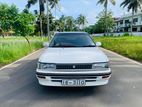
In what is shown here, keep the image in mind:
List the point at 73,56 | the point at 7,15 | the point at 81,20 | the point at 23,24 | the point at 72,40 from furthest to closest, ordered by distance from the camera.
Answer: the point at 81,20, the point at 23,24, the point at 7,15, the point at 72,40, the point at 73,56

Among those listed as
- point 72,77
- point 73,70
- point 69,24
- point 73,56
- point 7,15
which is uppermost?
point 69,24

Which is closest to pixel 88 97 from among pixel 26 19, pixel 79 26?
pixel 26 19

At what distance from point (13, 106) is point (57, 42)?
3.41 meters

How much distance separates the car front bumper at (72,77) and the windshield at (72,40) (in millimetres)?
2057

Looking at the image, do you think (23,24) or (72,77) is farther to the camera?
(23,24)

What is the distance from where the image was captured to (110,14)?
9094 cm

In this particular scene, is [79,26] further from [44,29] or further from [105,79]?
[105,79]

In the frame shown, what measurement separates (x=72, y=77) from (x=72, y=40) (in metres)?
2.51

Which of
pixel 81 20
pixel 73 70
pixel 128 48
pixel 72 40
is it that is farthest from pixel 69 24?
pixel 73 70

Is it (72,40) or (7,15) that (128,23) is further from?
(72,40)

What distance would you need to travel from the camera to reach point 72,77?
648 cm

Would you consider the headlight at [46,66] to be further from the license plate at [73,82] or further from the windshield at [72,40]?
the windshield at [72,40]

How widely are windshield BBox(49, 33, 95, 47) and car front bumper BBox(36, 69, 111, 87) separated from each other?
206 cm

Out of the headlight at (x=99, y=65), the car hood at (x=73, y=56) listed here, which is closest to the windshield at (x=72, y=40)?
the car hood at (x=73, y=56)
